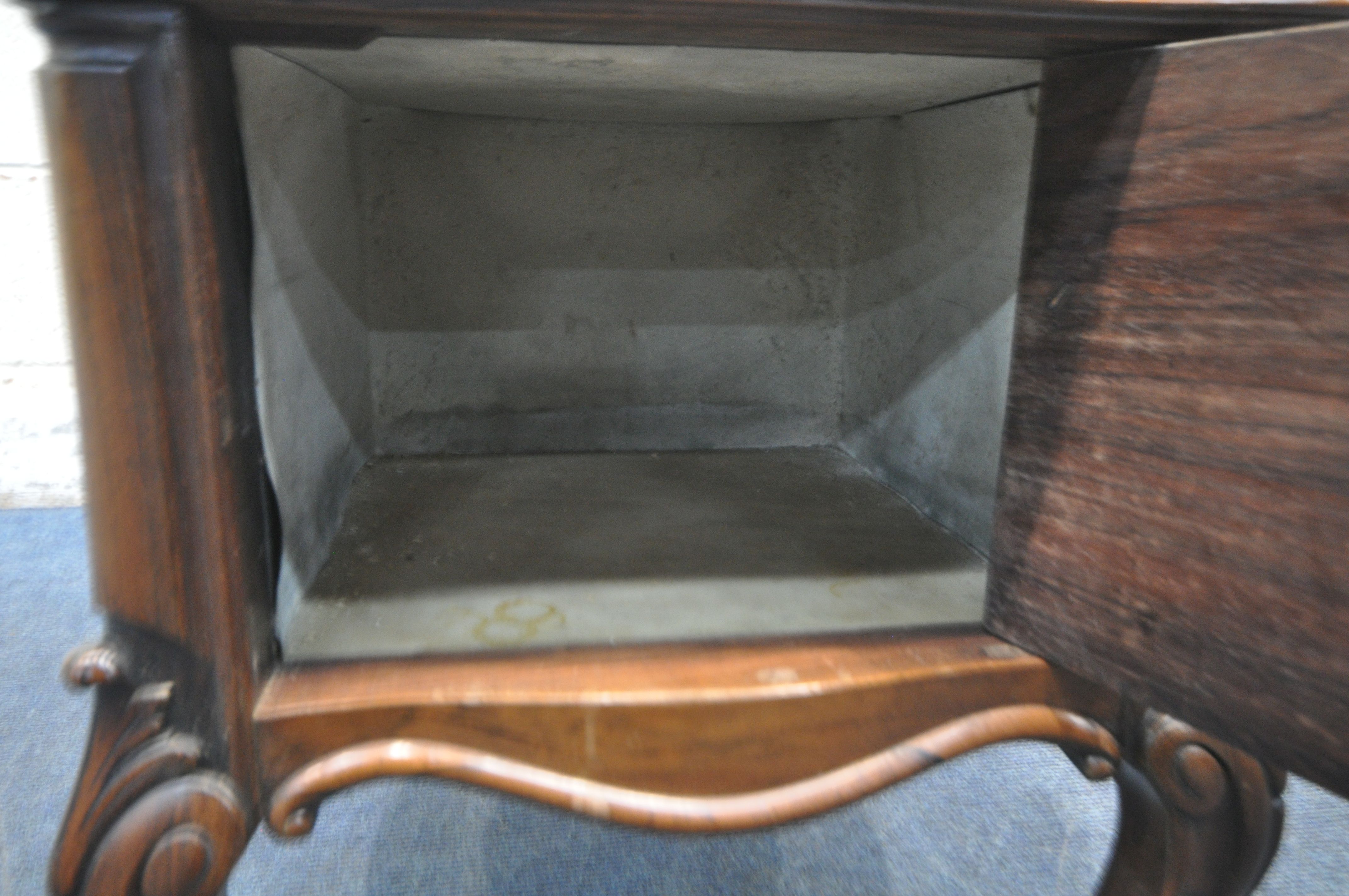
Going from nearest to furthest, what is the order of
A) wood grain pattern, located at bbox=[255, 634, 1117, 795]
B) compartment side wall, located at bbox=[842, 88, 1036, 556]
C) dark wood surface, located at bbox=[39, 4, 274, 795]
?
dark wood surface, located at bbox=[39, 4, 274, 795] < wood grain pattern, located at bbox=[255, 634, 1117, 795] < compartment side wall, located at bbox=[842, 88, 1036, 556]

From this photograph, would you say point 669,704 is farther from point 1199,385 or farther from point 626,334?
point 626,334

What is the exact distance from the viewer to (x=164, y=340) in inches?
15.8

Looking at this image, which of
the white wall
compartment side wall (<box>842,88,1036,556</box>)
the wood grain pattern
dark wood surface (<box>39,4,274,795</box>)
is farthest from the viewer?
the white wall

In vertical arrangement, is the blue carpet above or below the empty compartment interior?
below

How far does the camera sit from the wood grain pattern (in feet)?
1.58

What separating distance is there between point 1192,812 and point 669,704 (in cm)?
33

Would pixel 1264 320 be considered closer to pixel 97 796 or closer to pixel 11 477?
pixel 97 796

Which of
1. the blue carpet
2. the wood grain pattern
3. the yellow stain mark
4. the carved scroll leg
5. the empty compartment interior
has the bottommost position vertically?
the blue carpet

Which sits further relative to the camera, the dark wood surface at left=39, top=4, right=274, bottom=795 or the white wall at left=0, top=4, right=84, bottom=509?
the white wall at left=0, top=4, right=84, bottom=509

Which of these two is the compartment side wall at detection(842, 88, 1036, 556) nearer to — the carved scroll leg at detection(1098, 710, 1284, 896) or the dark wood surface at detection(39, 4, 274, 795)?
the carved scroll leg at detection(1098, 710, 1284, 896)

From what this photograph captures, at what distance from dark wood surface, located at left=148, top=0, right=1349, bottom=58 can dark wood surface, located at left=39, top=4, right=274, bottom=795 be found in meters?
0.04

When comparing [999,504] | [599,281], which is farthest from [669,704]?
[599,281]

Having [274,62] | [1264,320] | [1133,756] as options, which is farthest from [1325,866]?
[274,62]

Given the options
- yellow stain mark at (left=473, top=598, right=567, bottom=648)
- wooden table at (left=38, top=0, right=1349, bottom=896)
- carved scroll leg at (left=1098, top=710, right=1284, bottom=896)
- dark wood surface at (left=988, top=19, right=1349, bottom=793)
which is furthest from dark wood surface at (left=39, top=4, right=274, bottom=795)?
carved scroll leg at (left=1098, top=710, right=1284, bottom=896)
